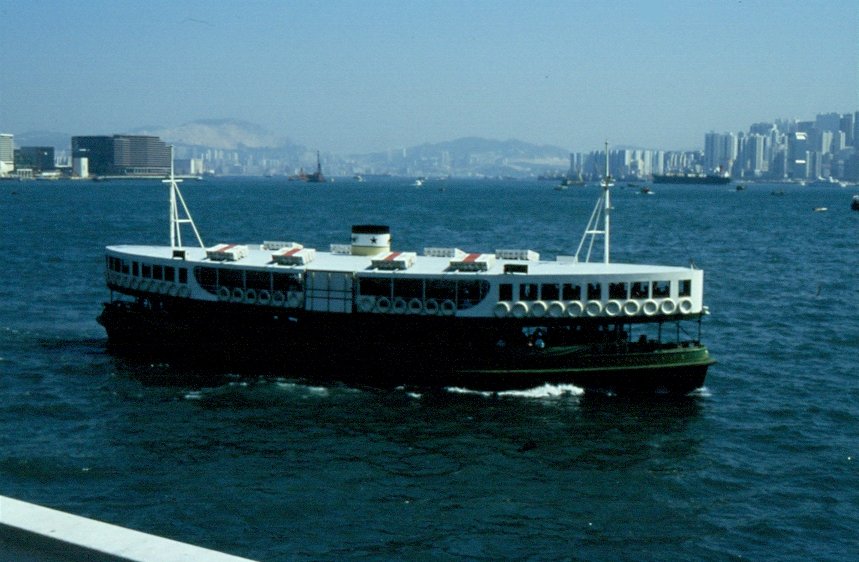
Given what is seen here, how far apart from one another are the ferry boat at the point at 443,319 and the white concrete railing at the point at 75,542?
26.4 meters

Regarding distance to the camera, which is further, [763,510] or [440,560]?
[763,510]

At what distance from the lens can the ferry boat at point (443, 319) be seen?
31.4 meters

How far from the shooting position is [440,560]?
19.7 m

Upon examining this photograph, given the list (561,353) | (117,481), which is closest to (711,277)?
(561,353)

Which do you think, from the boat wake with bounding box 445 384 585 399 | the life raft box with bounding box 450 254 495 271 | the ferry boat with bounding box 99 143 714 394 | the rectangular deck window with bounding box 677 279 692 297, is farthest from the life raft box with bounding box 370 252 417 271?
the rectangular deck window with bounding box 677 279 692 297

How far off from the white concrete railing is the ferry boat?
1040 inches

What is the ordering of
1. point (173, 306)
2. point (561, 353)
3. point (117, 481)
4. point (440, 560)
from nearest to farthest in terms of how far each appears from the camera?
point (440, 560)
point (117, 481)
point (561, 353)
point (173, 306)

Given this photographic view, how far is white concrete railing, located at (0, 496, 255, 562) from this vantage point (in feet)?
16.7

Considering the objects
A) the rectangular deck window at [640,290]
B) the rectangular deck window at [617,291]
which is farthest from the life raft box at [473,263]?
the rectangular deck window at [640,290]

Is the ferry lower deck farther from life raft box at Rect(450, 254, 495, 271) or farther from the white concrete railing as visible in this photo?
the white concrete railing

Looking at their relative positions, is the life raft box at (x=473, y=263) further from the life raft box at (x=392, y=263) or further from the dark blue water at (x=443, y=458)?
the dark blue water at (x=443, y=458)

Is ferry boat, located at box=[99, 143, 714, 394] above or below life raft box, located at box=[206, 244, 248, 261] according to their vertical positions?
below

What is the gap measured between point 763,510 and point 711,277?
46942 millimetres

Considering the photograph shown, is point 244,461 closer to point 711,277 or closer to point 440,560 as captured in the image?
point 440,560
